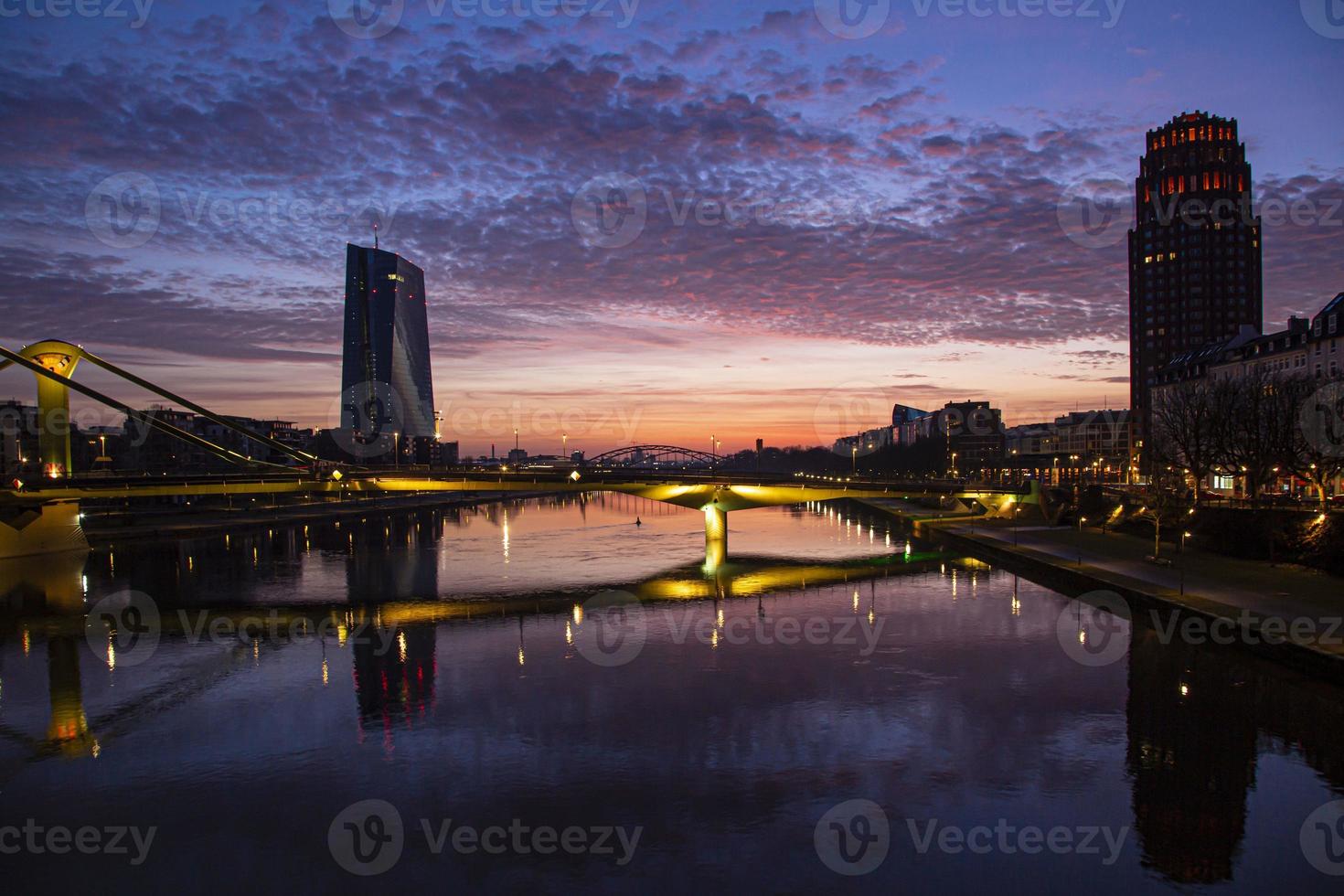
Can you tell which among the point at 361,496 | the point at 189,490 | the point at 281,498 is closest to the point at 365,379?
the point at 361,496

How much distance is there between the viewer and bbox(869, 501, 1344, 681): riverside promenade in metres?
21.6

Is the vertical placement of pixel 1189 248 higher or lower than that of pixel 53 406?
higher

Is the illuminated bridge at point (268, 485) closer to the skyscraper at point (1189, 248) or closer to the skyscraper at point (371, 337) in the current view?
the skyscraper at point (1189, 248)

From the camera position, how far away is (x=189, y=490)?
159 feet

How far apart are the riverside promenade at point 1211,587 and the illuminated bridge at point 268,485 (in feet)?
41.4

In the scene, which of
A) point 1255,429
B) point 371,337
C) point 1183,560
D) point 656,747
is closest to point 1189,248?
point 1255,429

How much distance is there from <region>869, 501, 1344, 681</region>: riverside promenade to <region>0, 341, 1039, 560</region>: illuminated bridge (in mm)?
12605

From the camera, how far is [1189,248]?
326ft

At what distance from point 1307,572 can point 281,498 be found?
9569 cm

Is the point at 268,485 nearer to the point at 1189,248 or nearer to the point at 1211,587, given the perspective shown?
the point at 1211,587

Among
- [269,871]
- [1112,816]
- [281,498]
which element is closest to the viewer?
[269,871]

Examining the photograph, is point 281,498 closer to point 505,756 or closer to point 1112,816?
point 505,756

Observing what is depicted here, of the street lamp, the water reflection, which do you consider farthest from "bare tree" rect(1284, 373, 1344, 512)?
the water reflection

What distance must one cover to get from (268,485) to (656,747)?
3587 centimetres
